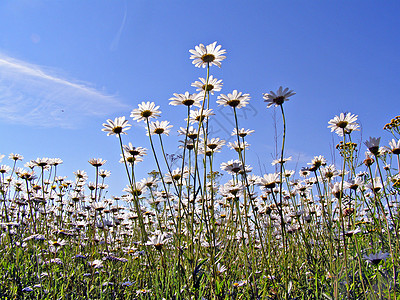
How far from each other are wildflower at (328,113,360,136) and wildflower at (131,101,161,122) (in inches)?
59.0

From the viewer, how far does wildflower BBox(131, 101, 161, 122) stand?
92.9 inches

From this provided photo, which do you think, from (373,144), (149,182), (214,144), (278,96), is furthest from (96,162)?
(373,144)

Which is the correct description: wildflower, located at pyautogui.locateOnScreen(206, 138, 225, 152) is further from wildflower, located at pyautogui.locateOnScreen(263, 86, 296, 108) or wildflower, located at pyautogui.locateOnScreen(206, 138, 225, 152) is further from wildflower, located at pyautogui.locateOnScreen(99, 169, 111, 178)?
wildflower, located at pyautogui.locateOnScreen(99, 169, 111, 178)

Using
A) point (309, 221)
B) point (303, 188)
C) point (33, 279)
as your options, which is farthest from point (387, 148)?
point (33, 279)

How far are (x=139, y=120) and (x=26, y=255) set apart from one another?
103 inches

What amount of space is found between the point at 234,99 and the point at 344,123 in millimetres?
961

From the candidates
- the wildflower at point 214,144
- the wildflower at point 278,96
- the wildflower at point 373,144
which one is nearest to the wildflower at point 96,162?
the wildflower at point 214,144

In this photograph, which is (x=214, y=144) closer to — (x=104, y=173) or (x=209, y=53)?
(x=209, y=53)

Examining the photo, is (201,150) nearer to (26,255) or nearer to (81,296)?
(81,296)

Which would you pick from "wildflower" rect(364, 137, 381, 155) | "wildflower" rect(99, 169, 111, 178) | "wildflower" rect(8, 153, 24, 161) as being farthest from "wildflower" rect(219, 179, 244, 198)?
"wildflower" rect(8, 153, 24, 161)

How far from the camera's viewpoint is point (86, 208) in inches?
200

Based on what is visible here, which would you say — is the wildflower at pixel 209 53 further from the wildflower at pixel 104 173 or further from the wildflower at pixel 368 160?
the wildflower at pixel 104 173

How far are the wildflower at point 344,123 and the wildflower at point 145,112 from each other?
1498 mm

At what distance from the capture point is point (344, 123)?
8.07 ft
